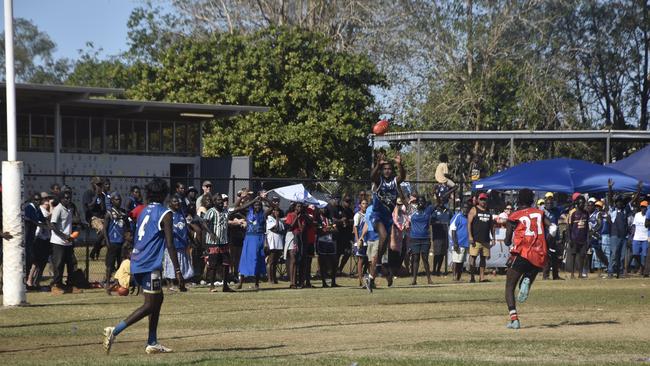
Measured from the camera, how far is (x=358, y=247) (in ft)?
79.7

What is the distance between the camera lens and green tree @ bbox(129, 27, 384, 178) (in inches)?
1845

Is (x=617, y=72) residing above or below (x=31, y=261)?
above

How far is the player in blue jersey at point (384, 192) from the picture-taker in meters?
18.9

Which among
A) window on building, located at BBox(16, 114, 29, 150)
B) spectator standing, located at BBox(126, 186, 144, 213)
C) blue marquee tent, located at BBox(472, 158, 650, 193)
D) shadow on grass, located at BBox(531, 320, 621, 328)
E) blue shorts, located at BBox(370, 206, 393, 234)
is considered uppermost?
window on building, located at BBox(16, 114, 29, 150)

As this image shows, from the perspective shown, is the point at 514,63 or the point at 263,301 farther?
the point at 514,63

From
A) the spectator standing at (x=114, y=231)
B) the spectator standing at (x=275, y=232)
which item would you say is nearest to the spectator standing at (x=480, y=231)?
the spectator standing at (x=275, y=232)

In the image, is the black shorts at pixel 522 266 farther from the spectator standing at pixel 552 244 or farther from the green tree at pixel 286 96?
the green tree at pixel 286 96

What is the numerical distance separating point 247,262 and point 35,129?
18930mm

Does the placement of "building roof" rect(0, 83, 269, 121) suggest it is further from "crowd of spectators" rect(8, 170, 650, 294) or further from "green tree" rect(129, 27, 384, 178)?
"crowd of spectators" rect(8, 170, 650, 294)

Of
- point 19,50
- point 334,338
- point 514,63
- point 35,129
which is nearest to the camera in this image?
point 334,338

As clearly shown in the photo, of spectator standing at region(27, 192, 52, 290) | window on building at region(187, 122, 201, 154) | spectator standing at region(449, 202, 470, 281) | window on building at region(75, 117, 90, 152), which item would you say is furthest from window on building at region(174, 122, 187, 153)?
spectator standing at region(27, 192, 52, 290)

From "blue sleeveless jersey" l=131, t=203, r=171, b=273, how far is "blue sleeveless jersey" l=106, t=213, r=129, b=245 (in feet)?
31.7

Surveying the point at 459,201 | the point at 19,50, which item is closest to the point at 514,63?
the point at 459,201

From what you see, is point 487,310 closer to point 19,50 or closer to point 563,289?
point 563,289
